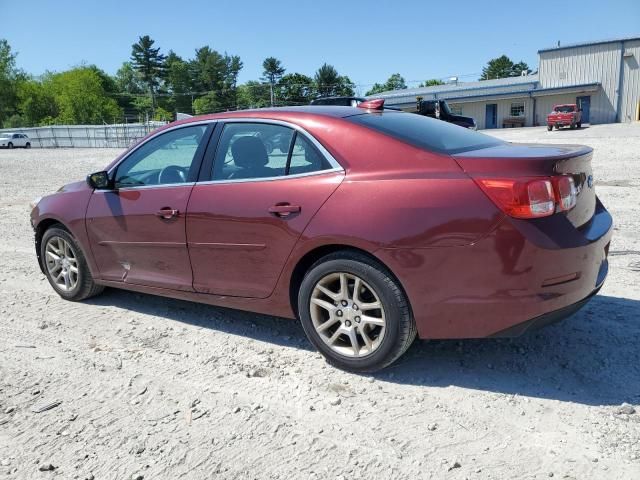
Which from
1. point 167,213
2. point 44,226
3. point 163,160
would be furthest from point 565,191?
point 44,226

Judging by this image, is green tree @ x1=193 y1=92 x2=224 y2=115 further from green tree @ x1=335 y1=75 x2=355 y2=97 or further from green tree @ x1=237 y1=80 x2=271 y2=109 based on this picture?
green tree @ x1=335 y1=75 x2=355 y2=97

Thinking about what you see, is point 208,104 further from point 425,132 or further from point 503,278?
point 503,278

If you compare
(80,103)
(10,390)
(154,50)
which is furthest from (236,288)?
(154,50)

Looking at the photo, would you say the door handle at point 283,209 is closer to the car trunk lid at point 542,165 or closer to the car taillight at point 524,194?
the car trunk lid at point 542,165

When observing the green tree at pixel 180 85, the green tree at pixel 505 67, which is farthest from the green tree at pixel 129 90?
the green tree at pixel 505 67

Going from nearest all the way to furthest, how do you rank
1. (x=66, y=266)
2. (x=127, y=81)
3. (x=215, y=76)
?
(x=66, y=266), (x=215, y=76), (x=127, y=81)

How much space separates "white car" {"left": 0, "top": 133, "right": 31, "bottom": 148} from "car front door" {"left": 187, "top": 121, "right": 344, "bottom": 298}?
53.0 metres

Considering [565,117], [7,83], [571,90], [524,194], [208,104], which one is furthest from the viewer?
[208,104]

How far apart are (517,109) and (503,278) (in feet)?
165

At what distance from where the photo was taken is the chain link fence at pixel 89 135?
42.4m

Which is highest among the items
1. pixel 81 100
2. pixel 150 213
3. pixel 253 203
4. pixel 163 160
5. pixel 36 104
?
pixel 81 100

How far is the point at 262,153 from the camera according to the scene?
368 cm

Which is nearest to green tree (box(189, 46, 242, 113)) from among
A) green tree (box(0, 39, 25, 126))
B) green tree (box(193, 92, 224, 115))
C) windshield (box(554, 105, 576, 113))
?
green tree (box(193, 92, 224, 115))

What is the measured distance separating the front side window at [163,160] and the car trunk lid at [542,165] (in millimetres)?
2024
